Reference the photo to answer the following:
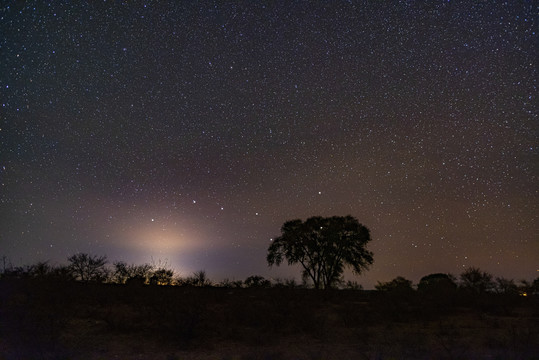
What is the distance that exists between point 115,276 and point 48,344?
12.8 m

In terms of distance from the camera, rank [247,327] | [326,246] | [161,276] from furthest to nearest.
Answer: [326,246] → [161,276] → [247,327]

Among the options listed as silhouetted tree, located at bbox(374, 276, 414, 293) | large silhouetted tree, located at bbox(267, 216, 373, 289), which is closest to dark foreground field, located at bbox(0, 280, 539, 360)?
silhouetted tree, located at bbox(374, 276, 414, 293)

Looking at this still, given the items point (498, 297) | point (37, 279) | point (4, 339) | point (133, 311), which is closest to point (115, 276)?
point (37, 279)

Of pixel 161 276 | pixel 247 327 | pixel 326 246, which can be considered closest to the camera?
pixel 247 327

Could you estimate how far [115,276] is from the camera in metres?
21.3

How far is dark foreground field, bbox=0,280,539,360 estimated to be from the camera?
9.04 meters

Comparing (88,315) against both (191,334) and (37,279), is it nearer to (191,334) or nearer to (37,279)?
(191,334)

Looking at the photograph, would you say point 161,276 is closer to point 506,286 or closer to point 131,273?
point 131,273

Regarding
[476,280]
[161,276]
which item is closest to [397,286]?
[476,280]

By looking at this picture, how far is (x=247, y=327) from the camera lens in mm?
11867

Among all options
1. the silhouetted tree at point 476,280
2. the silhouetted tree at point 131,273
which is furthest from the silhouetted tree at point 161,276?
the silhouetted tree at point 476,280

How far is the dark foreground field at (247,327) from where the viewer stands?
9041mm

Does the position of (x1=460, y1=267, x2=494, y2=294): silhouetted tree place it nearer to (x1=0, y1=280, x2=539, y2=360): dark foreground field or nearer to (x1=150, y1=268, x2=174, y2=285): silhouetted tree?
(x1=0, y1=280, x2=539, y2=360): dark foreground field

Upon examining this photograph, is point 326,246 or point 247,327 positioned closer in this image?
point 247,327
